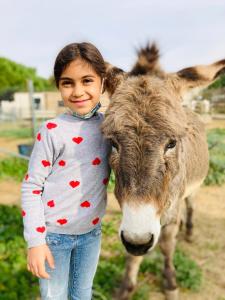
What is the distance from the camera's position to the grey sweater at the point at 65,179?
175 centimetres

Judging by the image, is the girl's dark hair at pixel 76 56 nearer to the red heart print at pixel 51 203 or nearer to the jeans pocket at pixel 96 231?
the red heart print at pixel 51 203

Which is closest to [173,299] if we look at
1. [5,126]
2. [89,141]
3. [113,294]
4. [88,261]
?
[113,294]

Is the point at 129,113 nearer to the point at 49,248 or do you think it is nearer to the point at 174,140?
the point at 174,140

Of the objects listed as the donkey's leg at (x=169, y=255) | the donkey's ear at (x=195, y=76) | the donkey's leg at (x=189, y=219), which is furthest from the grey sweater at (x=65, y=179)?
the donkey's leg at (x=189, y=219)

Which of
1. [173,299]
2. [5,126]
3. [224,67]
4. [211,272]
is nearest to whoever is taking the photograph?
[224,67]

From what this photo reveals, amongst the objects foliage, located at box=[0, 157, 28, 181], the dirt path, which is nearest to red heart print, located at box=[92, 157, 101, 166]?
the dirt path

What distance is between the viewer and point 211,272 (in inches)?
151

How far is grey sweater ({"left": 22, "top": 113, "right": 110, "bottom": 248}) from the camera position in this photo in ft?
5.74

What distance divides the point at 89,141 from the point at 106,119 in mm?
183

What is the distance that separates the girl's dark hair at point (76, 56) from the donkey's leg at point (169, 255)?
75.9 inches

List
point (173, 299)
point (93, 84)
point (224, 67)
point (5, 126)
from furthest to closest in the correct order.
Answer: point (5, 126)
point (173, 299)
point (224, 67)
point (93, 84)

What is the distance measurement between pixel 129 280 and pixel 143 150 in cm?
203

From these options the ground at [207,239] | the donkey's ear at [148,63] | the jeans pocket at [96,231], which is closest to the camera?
the jeans pocket at [96,231]

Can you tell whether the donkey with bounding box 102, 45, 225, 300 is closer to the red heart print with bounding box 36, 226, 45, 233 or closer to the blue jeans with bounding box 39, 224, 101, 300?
the blue jeans with bounding box 39, 224, 101, 300
